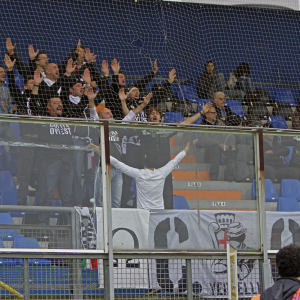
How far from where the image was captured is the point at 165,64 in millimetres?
11969

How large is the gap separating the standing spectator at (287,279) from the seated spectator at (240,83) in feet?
28.5

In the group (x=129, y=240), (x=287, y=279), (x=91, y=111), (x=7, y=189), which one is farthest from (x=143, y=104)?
(x=287, y=279)

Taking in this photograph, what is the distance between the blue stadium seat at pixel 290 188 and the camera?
6.83 meters

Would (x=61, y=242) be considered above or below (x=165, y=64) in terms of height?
below

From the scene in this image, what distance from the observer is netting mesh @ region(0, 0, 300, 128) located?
34.5 feet

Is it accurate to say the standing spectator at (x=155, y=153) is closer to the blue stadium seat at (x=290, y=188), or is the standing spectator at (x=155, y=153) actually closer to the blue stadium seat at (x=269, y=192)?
the blue stadium seat at (x=269, y=192)

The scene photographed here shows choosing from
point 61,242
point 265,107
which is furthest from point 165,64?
point 61,242

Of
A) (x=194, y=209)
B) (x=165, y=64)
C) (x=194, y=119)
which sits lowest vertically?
(x=194, y=209)

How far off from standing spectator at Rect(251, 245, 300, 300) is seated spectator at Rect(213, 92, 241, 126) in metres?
7.67

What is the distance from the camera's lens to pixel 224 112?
11352 mm

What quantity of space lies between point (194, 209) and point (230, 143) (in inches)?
27.6

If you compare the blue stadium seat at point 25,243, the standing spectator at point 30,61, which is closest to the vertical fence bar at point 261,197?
the blue stadium seat at point 25,243

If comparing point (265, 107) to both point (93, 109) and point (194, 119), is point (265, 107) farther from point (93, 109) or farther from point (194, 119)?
point (93, 109)

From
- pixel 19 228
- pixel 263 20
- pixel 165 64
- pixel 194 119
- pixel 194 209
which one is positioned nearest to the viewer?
pixel 19 228
